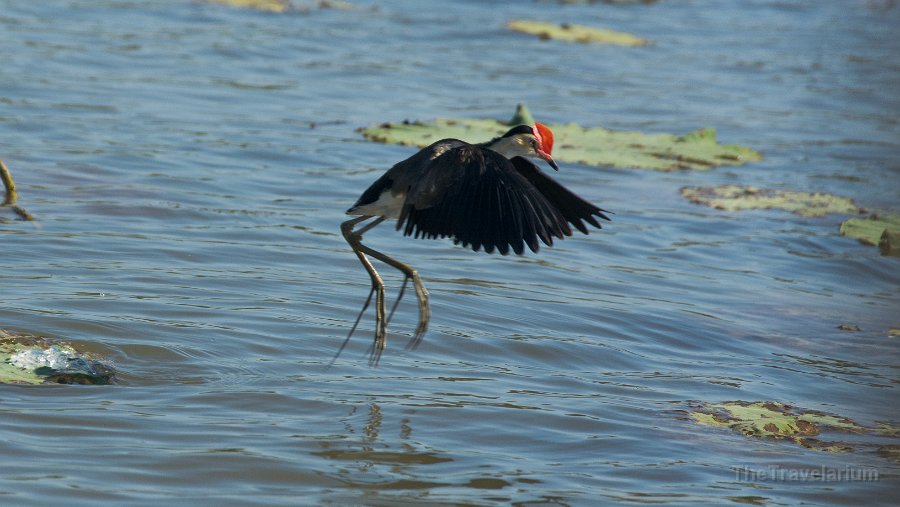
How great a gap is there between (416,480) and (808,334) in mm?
3273

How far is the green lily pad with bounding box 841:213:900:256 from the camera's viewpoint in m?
8.64

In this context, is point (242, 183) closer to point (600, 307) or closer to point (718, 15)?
point (600, 307)

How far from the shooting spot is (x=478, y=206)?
16.0ft

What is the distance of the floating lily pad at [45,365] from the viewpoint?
16.6ft

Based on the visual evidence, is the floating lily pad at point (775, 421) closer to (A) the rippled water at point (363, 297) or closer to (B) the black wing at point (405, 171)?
(A) the rippled water at point (363, 297)

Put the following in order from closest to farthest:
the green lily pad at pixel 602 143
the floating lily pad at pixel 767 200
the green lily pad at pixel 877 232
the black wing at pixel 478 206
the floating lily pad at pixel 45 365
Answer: the black wing at pixel 478 206 → the floating lily pad at pixel 45 365 → the green lily pad at pixel 877 232 → the floating lily pad at pixel 767 200 → the green lily pad at pixel 602 143

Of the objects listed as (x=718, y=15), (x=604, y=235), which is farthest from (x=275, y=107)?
(x=718, y=15)

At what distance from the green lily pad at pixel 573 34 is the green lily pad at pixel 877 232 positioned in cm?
956

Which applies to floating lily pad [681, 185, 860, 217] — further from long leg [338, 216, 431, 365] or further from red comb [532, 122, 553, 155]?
long leg [338, 216, 431, 365]

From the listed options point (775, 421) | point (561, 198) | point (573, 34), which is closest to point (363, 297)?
point (561, 198)

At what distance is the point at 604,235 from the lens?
881 cm

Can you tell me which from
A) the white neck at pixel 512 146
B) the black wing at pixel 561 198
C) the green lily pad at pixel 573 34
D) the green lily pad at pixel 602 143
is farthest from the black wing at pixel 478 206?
the green lily pad at pixel 573 34

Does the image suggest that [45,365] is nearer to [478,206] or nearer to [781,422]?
[478,206]

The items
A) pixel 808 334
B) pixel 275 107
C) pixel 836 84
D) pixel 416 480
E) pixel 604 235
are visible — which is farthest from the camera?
pixel 836 84
